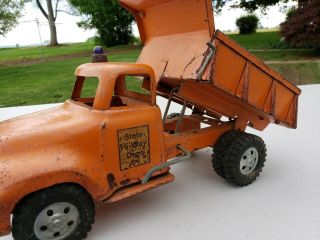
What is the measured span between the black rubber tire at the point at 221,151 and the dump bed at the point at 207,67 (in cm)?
31

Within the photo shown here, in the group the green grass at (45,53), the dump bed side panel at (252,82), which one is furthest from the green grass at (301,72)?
the green grass at (45,53)

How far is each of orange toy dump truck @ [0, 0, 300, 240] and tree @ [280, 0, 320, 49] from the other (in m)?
11.9

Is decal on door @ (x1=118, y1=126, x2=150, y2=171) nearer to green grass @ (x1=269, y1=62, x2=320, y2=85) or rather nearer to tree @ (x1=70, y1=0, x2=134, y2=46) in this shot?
green grass @ (x1=269, y1=62, x2=320, y2=85)

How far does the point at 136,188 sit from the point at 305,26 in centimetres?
1441

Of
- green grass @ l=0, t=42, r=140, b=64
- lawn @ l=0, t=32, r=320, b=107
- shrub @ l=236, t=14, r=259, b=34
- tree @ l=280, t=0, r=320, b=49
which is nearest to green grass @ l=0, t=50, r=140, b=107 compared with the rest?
lawn @ l=0, t=32, r=320, b=107

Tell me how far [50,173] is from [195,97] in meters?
2.02

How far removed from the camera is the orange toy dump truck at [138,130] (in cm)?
326

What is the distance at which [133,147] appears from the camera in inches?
150

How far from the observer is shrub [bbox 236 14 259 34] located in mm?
33000

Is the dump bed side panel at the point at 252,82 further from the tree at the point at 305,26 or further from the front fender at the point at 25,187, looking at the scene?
the tree at the point at 305,26

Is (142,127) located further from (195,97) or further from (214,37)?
(214,37)

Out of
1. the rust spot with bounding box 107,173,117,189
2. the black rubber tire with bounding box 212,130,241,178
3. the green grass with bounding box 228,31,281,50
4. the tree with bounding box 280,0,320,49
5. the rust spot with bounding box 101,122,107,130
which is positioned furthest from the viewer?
the green grass with bounding box 228,31,281,50

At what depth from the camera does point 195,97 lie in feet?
14.5

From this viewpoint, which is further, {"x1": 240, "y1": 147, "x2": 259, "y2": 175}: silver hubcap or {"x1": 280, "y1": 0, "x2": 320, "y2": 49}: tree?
{"x1": 280, "y1": 0, "x2": 320, "y2": 49}: tree
